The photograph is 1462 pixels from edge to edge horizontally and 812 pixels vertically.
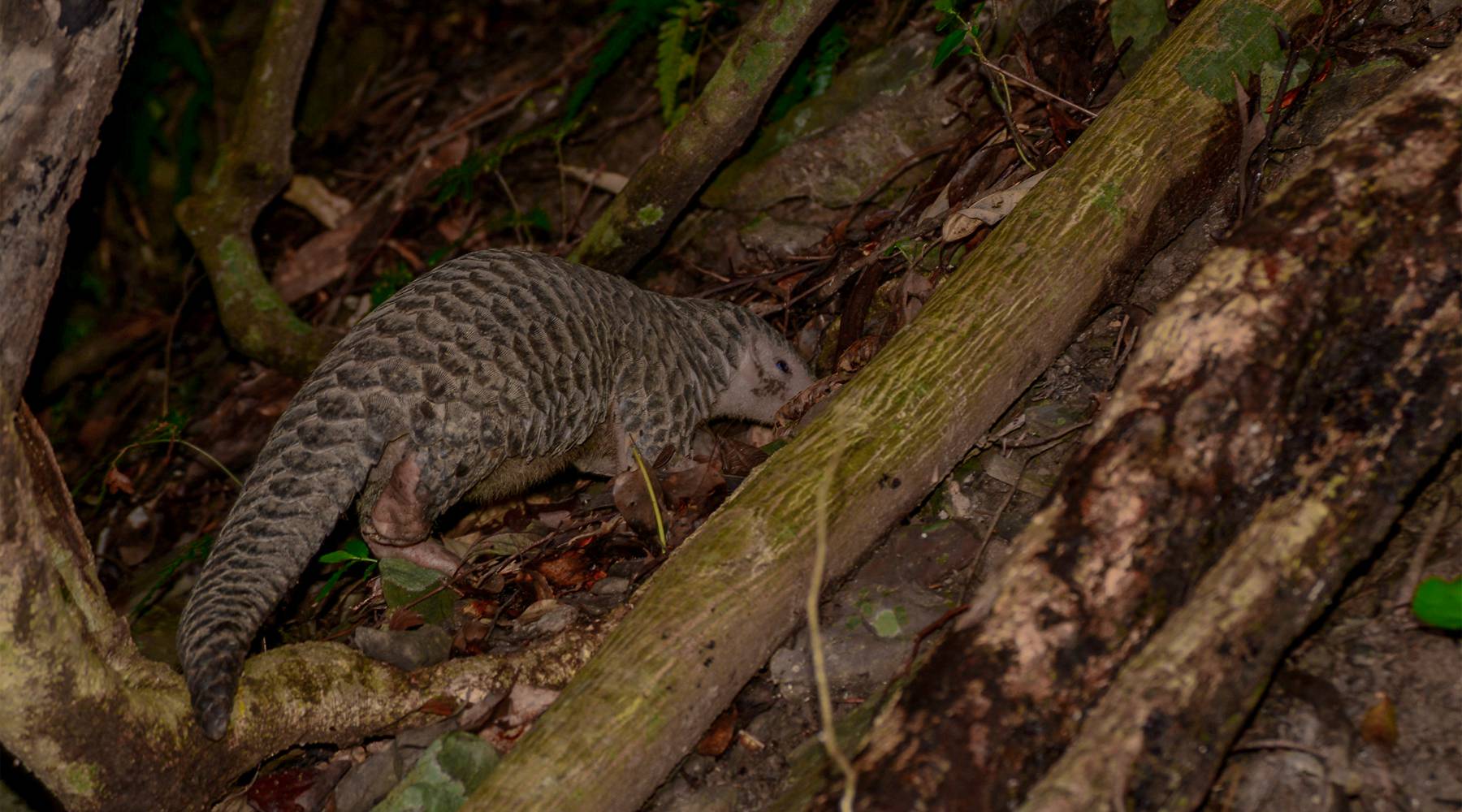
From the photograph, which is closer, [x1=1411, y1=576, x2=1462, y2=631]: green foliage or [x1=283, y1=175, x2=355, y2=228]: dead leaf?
[x1=1411, y1=576, x2=1462, y2=631]: green foliage

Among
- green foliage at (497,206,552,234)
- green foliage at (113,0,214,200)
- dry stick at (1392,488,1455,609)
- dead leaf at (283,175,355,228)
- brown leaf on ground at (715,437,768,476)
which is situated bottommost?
brown leaf on ground at (715,437,768,476)

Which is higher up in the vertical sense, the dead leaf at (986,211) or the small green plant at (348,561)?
the dead leaf at (986,211)

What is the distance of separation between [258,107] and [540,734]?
525cm

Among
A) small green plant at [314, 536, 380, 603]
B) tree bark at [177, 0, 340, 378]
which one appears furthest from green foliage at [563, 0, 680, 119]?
small green plant at [314, 536, 380, 603]

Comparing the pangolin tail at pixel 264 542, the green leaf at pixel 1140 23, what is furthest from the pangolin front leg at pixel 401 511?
A: the green leaf at pixel 1140 23

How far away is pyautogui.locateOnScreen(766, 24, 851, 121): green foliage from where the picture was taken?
604cm

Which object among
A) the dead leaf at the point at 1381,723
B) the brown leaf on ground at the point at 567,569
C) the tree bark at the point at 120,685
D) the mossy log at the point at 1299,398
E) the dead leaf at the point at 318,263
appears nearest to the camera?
the mossy log at the point at 1299,398

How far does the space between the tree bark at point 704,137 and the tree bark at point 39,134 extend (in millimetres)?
2950

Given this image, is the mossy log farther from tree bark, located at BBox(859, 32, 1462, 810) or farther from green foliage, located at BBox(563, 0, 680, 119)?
green foliage, located at BBox(563, 0, 680, 119)

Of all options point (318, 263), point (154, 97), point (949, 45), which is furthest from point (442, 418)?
point (154, 97)

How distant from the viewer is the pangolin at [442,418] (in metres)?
3.54

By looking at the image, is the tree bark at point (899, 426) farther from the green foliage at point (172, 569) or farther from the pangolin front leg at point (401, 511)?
the green foliage at point (172, 569)

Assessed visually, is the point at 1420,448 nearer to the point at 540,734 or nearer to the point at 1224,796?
the point at 1224,796

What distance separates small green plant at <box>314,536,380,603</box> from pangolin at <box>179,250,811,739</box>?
104 millimetres
